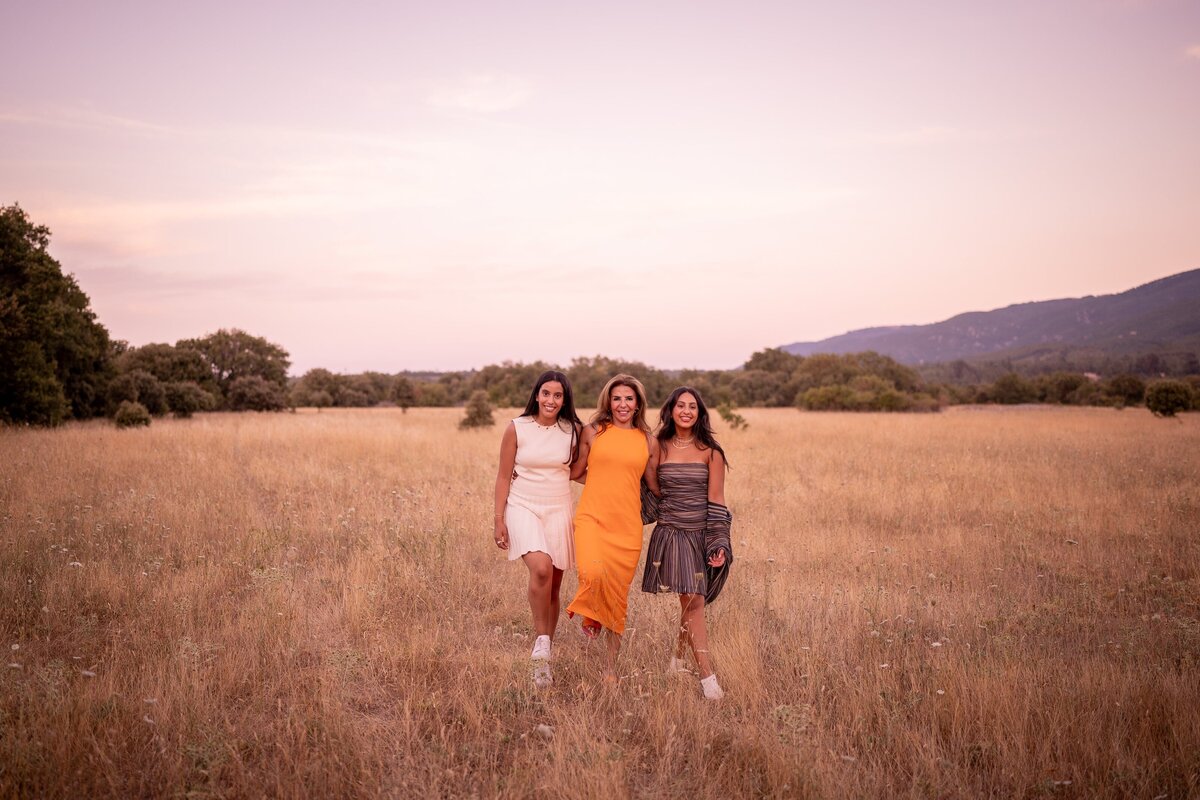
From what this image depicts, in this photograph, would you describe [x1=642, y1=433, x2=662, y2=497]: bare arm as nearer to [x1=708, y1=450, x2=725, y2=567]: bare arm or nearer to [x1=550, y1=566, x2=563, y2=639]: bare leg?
[x1=708, y1=450, x2=725, y2=567]: bare arm

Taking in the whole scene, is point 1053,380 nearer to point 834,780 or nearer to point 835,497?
point 835,497

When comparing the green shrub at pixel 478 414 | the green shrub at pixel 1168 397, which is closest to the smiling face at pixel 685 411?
the green shrub at pixel 478 414

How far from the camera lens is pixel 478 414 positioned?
24.6m

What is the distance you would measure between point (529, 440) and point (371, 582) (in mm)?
2794

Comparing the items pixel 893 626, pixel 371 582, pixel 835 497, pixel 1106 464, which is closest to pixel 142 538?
pixel 371 582

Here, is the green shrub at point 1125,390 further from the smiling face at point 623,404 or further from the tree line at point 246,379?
the smiling face at point 623,404

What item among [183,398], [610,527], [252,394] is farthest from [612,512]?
[252,394]

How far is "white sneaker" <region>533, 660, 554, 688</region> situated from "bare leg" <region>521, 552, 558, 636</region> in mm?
302

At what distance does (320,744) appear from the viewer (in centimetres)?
346

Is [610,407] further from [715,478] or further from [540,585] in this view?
[540,585]

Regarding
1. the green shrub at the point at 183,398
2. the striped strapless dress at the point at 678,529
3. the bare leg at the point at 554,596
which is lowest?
the bare leg at the point at 554,596

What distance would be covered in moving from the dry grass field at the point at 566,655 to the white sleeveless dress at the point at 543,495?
34.3 inches

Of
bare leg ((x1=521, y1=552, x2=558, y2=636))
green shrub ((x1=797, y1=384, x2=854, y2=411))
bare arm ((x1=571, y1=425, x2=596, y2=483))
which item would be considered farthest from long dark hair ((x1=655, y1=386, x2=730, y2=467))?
green shrub ((x1=797, y1=384, x2=854, y2=411))

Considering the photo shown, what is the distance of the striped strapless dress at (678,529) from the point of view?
14.5ft
